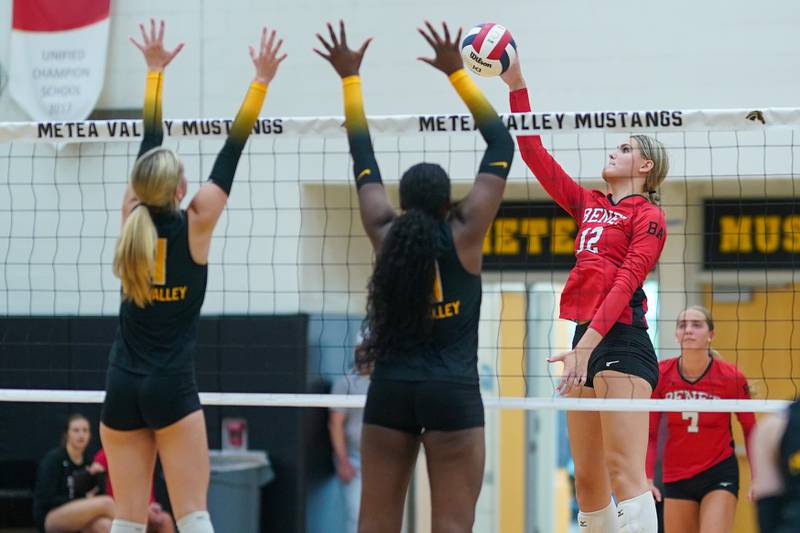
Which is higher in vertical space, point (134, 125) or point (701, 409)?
point (134, 125)

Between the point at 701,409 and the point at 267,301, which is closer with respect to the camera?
the point at 701,409

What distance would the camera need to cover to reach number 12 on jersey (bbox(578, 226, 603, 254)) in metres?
5.50

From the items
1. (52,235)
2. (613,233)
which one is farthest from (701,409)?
(52,235)

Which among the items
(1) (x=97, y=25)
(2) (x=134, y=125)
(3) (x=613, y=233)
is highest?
(1) (x=97, y=25)

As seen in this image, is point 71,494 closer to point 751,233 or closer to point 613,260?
point 613,260

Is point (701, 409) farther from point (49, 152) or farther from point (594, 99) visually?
point (49, 152)

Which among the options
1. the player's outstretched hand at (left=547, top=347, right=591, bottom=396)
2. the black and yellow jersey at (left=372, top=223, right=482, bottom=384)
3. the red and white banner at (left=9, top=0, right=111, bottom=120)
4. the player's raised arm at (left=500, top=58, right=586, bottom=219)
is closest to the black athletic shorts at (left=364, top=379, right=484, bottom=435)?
the black and yellow jersey at (left=372, top=223, right=482, bottom=384)

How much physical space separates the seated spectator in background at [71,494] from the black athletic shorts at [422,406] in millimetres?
5283

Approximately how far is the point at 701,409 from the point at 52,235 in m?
6.28

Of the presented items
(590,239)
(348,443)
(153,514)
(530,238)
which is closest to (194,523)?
(590,239)

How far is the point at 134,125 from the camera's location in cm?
644

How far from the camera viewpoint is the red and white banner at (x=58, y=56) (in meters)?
10.3

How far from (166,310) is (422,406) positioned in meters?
1.12

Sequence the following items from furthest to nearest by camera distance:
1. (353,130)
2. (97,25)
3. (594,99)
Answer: (97,25) → (594,99) → (353,130)
